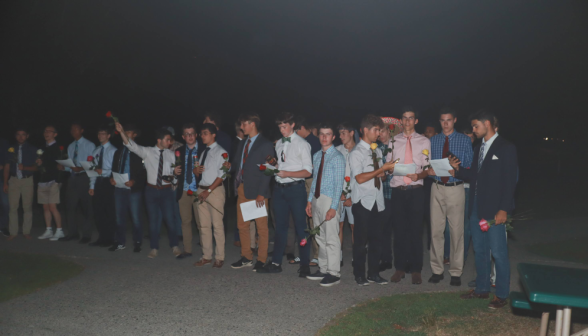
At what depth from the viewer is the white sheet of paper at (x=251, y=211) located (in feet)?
Result: 24.4

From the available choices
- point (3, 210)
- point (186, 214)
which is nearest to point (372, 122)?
point (186, 214)

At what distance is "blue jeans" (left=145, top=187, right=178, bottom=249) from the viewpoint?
8.70 m

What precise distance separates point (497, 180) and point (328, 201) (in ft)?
7.26

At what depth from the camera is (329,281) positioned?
6734mm

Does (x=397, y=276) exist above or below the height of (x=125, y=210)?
below

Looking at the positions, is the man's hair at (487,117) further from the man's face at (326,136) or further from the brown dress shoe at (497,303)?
the brown dress shoe at (497,303)

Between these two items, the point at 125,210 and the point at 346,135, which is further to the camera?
the point at 125,210

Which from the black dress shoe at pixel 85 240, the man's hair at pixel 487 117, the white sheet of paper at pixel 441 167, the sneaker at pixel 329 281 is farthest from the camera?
the black dress shoe at pixel 85 240

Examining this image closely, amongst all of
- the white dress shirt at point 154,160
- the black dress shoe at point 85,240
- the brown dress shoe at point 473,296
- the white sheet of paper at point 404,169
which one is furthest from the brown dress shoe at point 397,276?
the black dress shoe at point 85,240

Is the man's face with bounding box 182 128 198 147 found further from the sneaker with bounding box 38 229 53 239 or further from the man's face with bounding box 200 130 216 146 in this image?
the sneaker with bounding box 38 229 53 239

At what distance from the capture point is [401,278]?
7.12 m

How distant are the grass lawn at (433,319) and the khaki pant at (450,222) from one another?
1035 mm

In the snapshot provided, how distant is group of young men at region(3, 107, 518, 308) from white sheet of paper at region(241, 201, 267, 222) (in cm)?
7

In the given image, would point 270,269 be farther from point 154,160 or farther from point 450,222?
point 154,160
